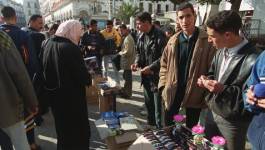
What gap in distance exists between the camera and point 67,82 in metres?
3.17

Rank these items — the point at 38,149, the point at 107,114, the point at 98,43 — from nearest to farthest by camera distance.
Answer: the point at 107,114
the point at 38,149
the point at 98,43

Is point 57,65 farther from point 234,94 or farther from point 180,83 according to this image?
point 234,94

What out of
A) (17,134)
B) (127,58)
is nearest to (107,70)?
(127,58)

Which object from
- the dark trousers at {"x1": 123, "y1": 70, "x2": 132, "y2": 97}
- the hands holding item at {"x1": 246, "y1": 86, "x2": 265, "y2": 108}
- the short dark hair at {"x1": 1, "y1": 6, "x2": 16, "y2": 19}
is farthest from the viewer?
the dark trousers at {"x1": 123, "y1": 70, "x2": 132, "y2": 97}

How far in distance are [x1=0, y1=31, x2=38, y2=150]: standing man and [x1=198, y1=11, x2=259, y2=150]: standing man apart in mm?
1802

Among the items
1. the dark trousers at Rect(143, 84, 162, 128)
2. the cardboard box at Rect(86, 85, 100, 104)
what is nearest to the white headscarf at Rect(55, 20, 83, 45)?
the dark trousers at Rect(143, 84, 162, 128)

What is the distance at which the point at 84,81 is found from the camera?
3.24 metres

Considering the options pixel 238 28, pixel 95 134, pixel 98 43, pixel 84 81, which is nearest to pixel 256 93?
pixel 238 28

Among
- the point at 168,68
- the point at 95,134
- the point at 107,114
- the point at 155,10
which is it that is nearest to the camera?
the point at 168,68

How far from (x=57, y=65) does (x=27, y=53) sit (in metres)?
0.97

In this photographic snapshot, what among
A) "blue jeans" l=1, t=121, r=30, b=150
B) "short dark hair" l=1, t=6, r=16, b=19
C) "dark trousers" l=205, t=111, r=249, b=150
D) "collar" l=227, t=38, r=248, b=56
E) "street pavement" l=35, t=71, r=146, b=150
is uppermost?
"short dark hair" l=1, t=6, r=16, b=19

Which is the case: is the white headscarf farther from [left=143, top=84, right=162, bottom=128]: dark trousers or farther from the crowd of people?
[left=143, top=84, right=162, bottom=128]: dark trousers

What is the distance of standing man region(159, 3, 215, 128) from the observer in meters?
3.02

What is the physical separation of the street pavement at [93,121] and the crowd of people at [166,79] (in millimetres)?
468
